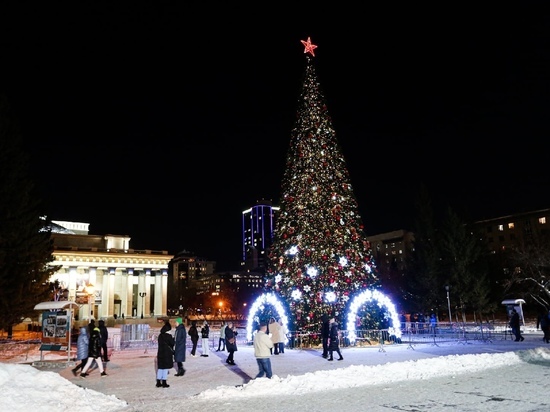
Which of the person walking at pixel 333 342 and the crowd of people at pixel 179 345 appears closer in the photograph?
the crowd of people at pixel 179 345

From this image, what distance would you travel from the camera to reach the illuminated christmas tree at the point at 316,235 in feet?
79.8

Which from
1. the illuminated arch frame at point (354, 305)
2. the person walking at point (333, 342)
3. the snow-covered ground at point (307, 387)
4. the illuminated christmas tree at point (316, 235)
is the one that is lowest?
the snow-covered ground at point (307, 387)

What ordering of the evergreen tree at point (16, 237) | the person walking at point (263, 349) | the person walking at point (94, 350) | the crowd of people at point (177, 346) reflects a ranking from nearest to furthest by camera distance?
the person walking at point (263, 349)
the crowd of people at point (177, 346)
the person walking at point (94, 350)
the evergreen tree at point (16, 237)

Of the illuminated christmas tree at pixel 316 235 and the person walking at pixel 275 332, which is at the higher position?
the illuminated christmas tree at pixel 316 235

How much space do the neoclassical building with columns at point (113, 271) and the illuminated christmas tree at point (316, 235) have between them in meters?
57.5

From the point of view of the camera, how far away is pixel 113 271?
8312 cm

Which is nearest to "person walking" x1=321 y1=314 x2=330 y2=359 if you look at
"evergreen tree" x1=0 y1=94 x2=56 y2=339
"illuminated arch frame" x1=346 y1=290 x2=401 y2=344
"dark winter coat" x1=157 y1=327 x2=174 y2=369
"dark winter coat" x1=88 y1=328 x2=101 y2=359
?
"illuminated arch frame" x1=346 y1=290 x2=401 y2=344

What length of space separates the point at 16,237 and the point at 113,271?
52927 mm

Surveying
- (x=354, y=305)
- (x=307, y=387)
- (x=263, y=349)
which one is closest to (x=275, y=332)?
(x=354, y=305)

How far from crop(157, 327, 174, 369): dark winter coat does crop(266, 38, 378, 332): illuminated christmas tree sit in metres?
11.0

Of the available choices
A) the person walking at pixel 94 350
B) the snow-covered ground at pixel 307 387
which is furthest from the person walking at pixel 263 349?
the person walking at pixel 94 350

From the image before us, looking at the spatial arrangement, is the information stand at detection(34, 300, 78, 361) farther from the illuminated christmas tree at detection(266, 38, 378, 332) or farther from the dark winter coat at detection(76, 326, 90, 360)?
the illuminated christmas tree at detection(266, 38, 378, 332)

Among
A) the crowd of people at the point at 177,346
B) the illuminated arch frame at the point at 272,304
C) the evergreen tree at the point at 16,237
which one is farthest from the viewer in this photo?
the evergreen tree at the point at 16,237

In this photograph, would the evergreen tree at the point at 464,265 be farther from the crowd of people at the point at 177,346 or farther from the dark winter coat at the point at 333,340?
the dark winter coat at the point at 333,340
